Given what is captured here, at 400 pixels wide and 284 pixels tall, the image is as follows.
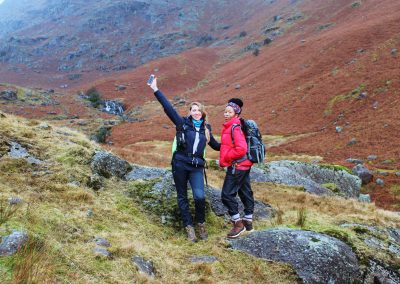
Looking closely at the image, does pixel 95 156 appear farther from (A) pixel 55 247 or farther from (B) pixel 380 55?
(B) pixel 380 55

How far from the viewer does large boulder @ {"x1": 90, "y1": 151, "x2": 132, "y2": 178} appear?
9.38 metres

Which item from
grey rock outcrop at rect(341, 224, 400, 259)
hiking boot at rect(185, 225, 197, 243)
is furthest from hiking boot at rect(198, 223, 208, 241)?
grey rock outcrop at rect(341, 224, 400, 259)

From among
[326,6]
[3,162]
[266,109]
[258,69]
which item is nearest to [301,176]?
[3,162]

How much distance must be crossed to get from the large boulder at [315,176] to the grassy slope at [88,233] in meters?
7.23

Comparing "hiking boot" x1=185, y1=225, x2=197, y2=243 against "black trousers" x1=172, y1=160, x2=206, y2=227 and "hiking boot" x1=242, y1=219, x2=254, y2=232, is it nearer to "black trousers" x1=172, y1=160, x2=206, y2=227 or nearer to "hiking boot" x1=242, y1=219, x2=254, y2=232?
"black trousers" x1=172, y1=160, x2=206, y2=227

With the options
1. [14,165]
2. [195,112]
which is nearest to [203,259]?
[195,112]

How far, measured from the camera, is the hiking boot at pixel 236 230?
7.34 m

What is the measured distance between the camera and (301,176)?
18.6 metres

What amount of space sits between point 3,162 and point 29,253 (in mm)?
4609

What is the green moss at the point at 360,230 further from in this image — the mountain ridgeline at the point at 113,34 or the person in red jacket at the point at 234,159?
the mountain ridgeline at the point at 113,34

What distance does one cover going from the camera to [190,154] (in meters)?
7.43

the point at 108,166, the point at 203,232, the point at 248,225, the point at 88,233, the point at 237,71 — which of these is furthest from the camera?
the point at 237,71

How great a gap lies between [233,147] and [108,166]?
403 cm

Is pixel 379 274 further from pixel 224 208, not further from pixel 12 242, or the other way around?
pixel 12 242
